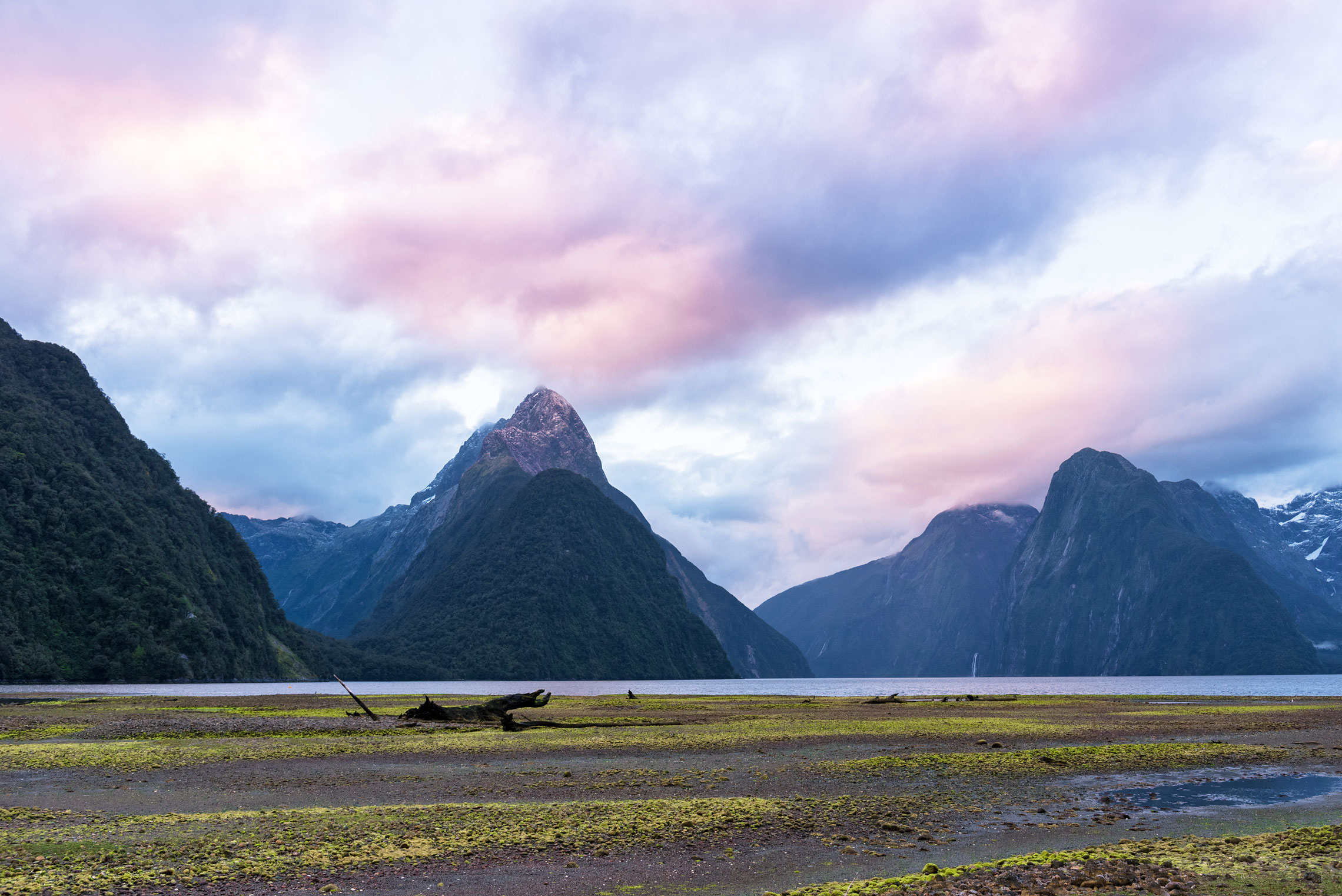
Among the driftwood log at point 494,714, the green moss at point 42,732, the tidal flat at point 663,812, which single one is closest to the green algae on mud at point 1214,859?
the tidal flat at point 663,812

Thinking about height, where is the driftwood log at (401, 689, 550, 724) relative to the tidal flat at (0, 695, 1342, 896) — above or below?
below

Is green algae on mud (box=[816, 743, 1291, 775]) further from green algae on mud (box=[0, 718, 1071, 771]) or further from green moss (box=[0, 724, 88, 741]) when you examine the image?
green moss (box=[0, 724, 88, 741])

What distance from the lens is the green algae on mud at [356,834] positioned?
631 inches

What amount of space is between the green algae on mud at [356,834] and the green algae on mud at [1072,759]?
24.5ft

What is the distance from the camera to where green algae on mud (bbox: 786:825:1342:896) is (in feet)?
Answer: 47.9

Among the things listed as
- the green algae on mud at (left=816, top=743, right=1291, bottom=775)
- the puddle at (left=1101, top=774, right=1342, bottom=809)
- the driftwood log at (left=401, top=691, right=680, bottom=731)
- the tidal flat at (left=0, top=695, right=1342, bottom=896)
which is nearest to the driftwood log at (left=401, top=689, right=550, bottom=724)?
the driftwood log at (left=401, top=691, right=680, bottom=731)

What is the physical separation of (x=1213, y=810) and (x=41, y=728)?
177 feet

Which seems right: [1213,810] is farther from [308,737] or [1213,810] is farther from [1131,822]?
[308,737]

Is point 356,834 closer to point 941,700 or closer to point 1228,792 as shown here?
point 1228,792

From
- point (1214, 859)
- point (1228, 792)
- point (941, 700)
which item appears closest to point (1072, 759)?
point (1228, 792)

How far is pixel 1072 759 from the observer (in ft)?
111

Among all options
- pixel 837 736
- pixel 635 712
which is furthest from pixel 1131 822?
pixel 635 712

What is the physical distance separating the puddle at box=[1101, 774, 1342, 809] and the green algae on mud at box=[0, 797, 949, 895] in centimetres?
598

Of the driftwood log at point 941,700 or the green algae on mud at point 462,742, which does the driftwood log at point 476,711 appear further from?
the driftwood log at point 941,700
